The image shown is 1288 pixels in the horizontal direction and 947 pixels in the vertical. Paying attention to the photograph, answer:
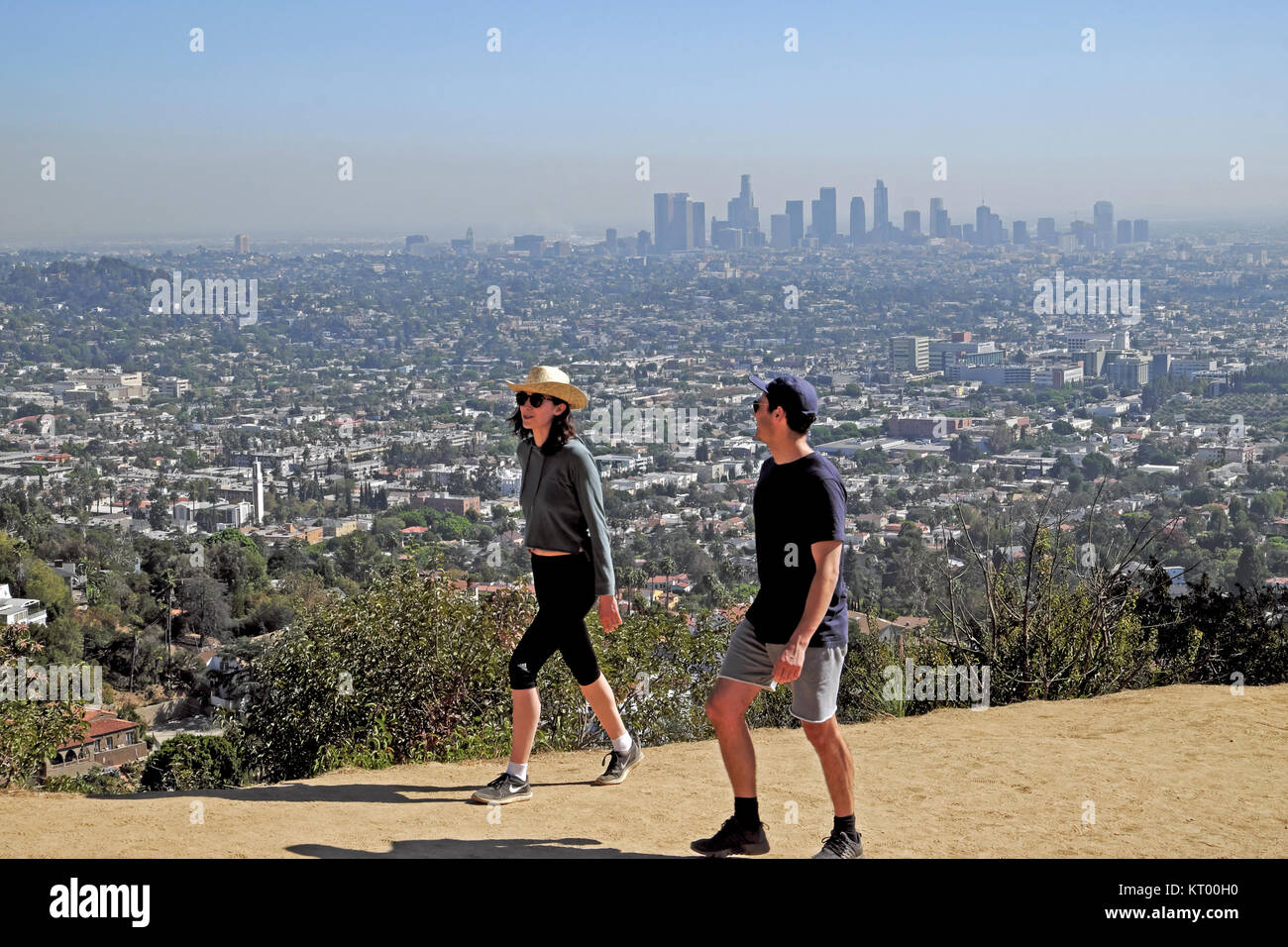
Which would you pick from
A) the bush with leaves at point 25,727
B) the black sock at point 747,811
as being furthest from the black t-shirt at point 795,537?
the bush with leaves at point 25,727

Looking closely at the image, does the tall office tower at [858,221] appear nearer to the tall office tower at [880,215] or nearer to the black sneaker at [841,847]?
the tall office tower at [880,215]

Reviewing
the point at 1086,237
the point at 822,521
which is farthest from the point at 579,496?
the point at 1086,237

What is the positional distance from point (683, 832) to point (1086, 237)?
9836 centimetres

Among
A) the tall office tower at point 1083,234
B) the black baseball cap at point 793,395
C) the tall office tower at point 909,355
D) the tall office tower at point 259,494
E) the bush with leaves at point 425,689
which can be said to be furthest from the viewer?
the tall office tower at point 1083,234

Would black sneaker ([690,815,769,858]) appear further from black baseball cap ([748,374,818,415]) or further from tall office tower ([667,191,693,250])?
tall office tower ([667,191,693,250])

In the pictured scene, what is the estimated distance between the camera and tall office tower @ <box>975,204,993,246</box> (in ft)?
354

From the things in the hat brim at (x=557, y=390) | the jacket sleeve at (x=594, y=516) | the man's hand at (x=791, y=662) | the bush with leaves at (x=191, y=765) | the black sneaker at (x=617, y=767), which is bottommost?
the bush with leaves at (x=191, y=765)

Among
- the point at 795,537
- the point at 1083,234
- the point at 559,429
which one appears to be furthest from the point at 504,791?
the point at 1083,234

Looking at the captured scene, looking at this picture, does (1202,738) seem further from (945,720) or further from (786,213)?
(786,213)

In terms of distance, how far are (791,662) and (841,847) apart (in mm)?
549

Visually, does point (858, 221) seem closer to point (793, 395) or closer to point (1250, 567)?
point (1250, 567)

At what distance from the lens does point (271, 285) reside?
8950cm

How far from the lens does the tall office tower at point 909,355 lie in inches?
2427

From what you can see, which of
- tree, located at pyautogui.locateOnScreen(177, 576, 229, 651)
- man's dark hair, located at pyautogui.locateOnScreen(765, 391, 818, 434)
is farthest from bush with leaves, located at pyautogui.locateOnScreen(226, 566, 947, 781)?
tree, located at pyautogui.locateOnScreen(177, 576, 229, 651)
